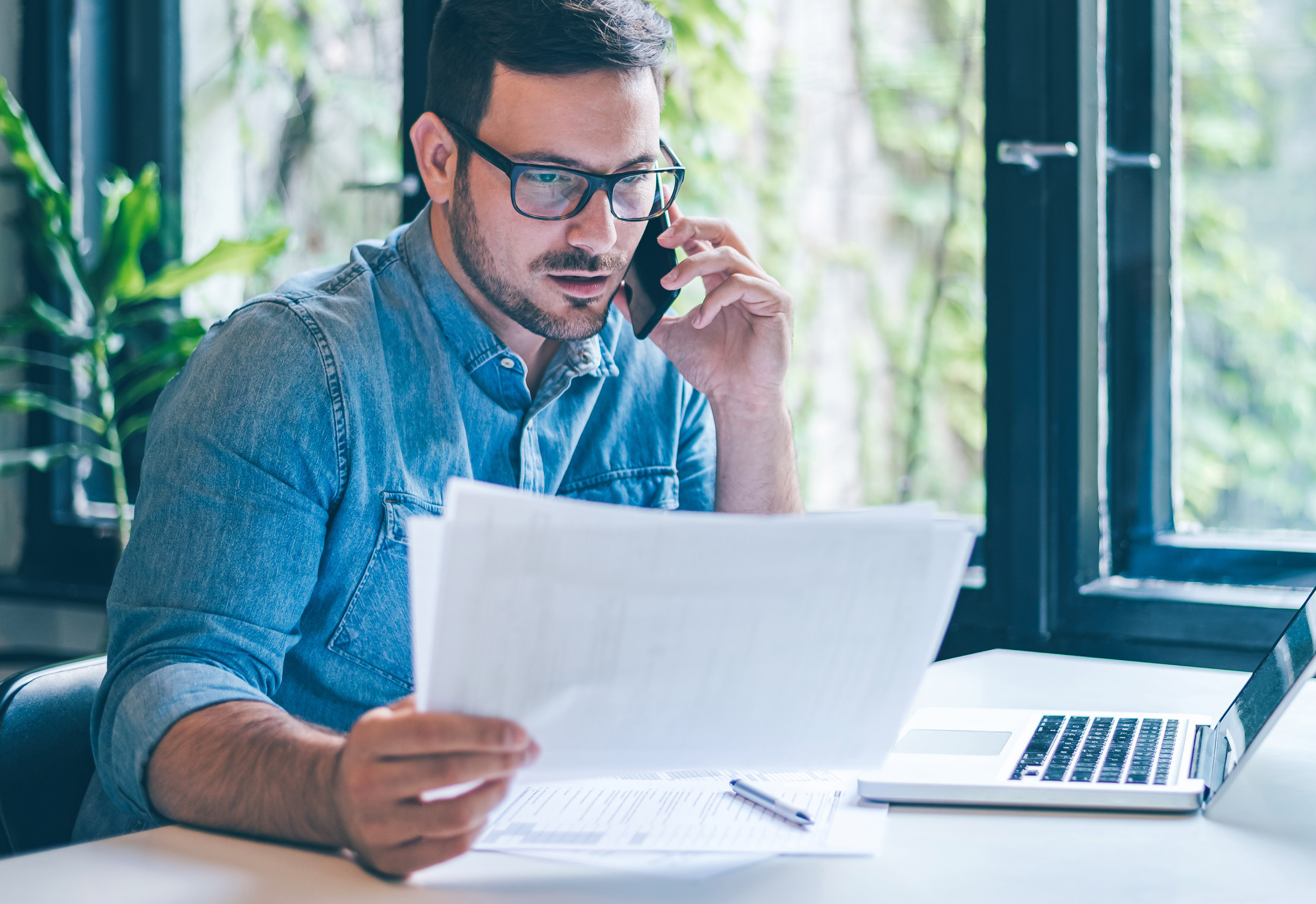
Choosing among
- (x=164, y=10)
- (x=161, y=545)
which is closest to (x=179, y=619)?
(x=161, y=545)

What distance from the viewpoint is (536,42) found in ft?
3.71

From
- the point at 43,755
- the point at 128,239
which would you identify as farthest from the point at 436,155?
the point at 128,239

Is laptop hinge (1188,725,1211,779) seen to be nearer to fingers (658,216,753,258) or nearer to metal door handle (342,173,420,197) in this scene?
fingers (658,216,753,258)

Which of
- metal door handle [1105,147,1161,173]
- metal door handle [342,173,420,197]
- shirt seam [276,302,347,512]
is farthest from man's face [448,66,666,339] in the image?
metal door handle [342,173,420,197]

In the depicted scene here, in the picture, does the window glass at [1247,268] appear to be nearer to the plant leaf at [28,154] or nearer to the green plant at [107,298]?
the green plant at [107,298]

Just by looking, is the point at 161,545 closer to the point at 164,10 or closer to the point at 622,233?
the point at 622,233

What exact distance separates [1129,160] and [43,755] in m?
1.49

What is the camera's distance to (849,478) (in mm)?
1879

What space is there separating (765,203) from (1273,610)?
992 millimetres

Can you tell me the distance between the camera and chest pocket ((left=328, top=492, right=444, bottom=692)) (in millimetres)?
1060

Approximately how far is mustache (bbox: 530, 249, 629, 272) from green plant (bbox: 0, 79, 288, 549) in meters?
1.26

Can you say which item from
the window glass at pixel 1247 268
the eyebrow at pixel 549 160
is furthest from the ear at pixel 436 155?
the window glass at pixel 1247 268

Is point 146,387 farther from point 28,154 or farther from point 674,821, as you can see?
point 674,821

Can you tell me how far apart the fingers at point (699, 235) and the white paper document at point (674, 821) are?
2.18 feet
